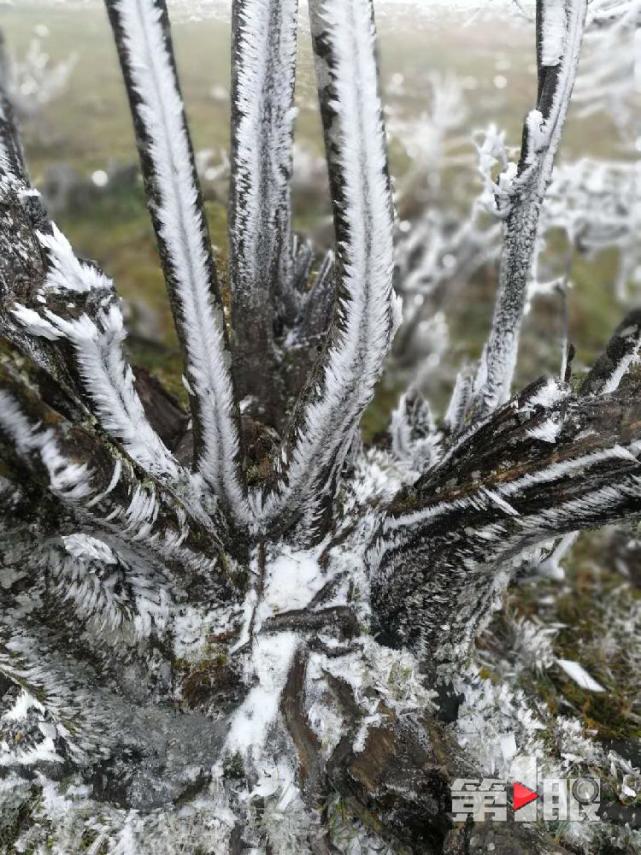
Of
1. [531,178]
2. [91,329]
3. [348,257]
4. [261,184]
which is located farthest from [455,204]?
[91,329]

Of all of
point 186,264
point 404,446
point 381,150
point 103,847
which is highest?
point 404,446

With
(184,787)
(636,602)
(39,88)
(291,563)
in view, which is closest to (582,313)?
(636,602)

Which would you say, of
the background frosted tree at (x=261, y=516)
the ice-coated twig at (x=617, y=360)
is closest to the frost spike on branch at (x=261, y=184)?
the background frosted tree at (x=261, y=516)

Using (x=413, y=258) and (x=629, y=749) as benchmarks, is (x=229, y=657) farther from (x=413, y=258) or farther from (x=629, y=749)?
(x=413, y=258)

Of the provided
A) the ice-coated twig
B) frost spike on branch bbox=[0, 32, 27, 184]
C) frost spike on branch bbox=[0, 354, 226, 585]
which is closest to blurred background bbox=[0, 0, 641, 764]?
frost spike on branch bbox=[0, 32, 27, 184]

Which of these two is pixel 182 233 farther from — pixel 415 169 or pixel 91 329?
pixel 415 169
